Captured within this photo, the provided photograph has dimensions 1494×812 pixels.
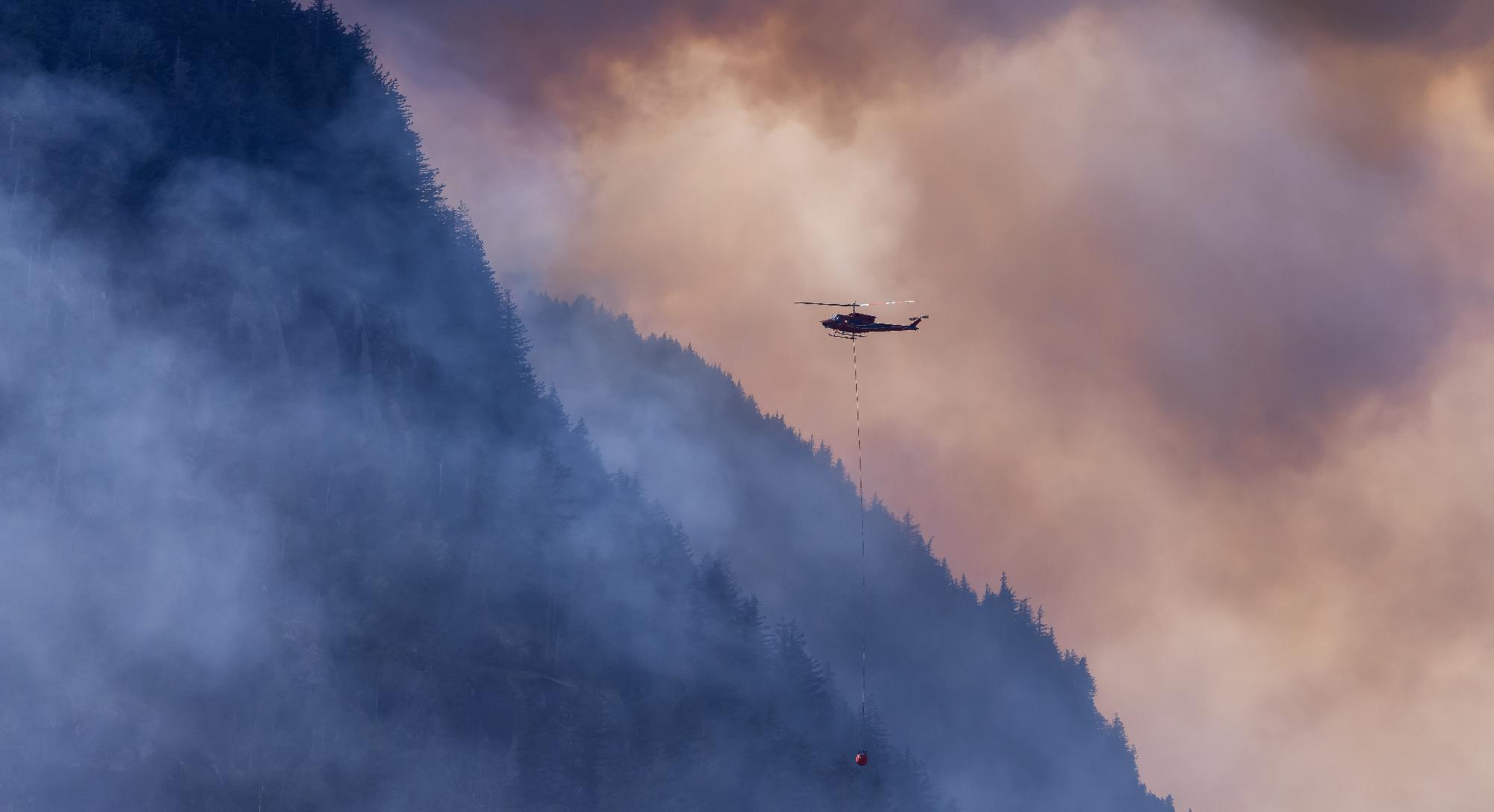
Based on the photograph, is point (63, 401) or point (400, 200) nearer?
point (63, 401)

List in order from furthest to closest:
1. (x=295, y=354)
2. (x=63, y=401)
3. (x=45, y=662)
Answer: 1. (x=295, y=354)
2. (x=63, y=401)
3. (x=45, y=662)

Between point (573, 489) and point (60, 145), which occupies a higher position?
point (60, 145)

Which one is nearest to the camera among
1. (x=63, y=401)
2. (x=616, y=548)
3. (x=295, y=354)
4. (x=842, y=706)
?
(x=63, y=401)

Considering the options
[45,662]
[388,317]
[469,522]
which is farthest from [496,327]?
[45,662]

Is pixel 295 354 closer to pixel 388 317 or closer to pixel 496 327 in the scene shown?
pixel 388 317

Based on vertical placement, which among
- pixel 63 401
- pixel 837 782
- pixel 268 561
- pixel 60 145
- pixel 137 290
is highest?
pixel 60 145

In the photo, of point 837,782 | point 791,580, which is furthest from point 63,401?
point 791,580
